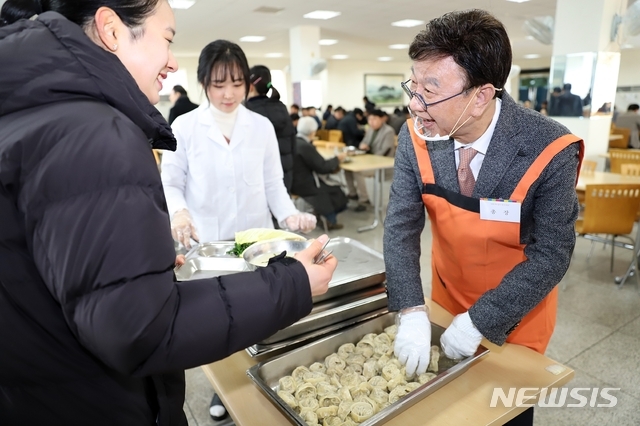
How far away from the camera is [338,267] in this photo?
1327mm

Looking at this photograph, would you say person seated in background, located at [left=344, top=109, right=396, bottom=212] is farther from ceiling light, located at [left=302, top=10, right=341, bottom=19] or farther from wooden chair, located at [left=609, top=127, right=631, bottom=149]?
wooden chair, located at [left=609, top=127, right=631, bottom=149]

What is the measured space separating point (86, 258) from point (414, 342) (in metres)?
0.77

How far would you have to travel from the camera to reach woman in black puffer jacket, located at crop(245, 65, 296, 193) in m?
3.01

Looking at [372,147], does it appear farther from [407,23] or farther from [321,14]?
[407,23]

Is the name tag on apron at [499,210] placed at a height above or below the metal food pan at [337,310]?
above

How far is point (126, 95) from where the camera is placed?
59 cm

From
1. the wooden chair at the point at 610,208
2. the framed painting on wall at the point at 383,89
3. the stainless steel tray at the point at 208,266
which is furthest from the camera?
the framed painting on wall at the point at 383,89

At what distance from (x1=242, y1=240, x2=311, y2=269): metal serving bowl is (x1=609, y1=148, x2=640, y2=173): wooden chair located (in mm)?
4684

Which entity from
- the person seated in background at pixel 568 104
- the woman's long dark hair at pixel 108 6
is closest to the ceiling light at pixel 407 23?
the person seated in background at pixel 568 104

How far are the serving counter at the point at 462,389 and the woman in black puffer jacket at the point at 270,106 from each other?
226 cm

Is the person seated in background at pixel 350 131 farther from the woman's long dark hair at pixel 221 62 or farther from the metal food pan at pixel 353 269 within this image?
the metal food pan at pixel 353 269

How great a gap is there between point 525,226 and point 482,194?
143 mm

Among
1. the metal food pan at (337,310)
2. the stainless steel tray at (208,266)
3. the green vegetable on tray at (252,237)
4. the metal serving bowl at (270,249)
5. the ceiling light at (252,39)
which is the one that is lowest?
the metal food pan at (337,310)

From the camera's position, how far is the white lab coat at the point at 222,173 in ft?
5.87
